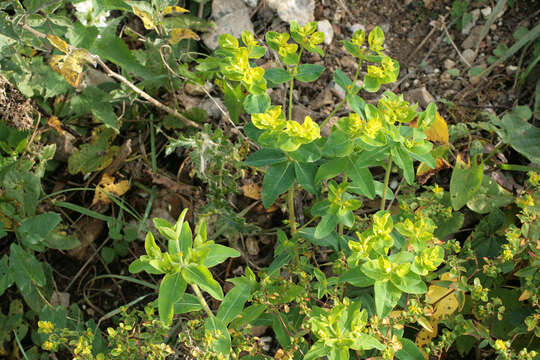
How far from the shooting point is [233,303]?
1766 millimetres

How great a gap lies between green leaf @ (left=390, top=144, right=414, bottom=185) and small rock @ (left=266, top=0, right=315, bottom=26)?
144cm

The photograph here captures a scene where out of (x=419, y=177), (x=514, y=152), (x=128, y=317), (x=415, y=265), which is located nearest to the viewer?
(x=415, y=265)

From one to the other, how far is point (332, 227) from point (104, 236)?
1418 millimetres

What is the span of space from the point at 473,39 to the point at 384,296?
6.75ft

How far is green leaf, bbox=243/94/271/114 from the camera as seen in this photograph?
1761 mm

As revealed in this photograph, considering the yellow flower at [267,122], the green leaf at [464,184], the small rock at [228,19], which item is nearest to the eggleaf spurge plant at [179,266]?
the yellow flower at [267,122]

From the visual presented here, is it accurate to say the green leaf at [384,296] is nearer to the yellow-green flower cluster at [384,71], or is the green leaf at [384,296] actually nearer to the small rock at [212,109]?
the yellow-green flower cluster at [384,71]

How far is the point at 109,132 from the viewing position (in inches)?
106

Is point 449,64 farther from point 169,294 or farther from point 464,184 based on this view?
point 169,294

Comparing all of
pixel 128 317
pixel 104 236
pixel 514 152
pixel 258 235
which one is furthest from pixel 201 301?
pixel 514 152

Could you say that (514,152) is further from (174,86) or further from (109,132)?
(109,132)

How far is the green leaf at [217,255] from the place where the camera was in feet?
5.24

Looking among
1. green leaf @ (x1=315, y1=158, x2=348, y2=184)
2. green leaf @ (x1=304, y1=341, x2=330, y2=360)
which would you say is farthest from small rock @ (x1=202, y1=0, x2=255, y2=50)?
green leaf @ (x1=304, y1=341, x2=330, y2=360)

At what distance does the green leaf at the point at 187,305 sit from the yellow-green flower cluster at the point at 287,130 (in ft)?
1.97
